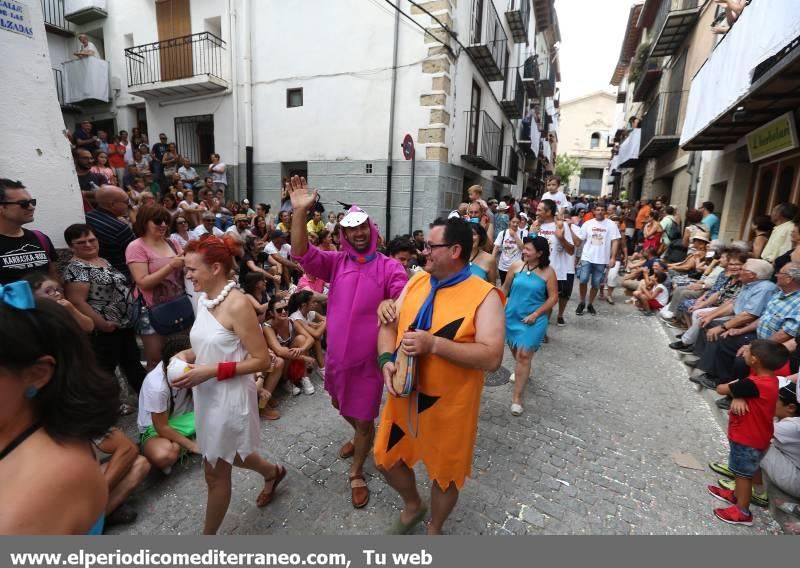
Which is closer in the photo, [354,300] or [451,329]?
[451,329]

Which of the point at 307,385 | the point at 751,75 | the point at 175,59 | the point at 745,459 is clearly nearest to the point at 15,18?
the point at 307,385

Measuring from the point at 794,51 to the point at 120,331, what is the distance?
21.9ft

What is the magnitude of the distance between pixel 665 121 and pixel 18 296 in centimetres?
1601

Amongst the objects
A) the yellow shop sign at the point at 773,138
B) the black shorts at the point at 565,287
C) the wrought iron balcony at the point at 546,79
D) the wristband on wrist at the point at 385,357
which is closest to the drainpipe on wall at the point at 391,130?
the black shorts at the point at 565,287

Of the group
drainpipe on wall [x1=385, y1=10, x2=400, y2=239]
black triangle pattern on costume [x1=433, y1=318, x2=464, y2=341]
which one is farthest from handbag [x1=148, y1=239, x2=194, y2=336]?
drainpipe on wall [x1=385, y1=10, x2=400, y2=239]

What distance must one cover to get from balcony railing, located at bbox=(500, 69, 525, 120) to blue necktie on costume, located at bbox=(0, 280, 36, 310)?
17886 mm

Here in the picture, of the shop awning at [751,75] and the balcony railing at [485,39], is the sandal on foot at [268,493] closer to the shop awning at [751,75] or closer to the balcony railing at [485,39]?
the shop awning at [751,75]

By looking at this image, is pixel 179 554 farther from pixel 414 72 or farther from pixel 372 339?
pixel 414 72

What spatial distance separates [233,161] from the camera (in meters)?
12.3

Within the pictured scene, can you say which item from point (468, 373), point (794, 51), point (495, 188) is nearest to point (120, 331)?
point (468, 373)

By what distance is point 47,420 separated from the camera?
43.7 inches

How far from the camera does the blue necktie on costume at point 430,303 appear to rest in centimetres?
205

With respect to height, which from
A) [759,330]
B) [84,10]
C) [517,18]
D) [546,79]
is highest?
[546,79]

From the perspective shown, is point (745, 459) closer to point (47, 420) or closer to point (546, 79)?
point (47, 420)
